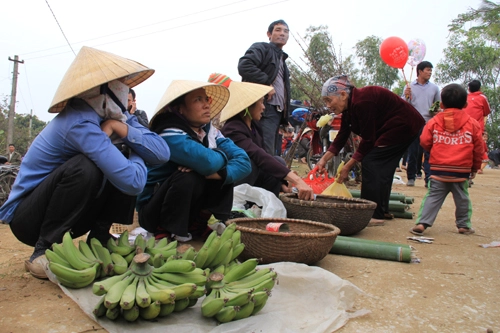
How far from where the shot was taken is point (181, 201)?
280 centimetres

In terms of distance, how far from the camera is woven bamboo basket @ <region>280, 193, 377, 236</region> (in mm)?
3520

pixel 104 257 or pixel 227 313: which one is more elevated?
pixel 104 257

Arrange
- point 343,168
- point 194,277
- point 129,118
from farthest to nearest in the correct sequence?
point 343,168, point 129,118, point 194,277

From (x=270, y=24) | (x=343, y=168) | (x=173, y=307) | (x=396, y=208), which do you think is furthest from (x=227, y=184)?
(x=270, y=24)

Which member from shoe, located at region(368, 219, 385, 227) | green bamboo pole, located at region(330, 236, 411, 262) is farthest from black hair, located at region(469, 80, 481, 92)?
green bamboo pole, located at region(330, 236, 411, 262)

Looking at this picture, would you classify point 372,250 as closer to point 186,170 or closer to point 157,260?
point 186,170

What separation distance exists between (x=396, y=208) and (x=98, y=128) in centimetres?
357

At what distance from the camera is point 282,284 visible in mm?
2254

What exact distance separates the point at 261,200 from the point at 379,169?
128cm

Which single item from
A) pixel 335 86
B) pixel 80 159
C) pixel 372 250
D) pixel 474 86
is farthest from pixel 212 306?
pixel 474 86

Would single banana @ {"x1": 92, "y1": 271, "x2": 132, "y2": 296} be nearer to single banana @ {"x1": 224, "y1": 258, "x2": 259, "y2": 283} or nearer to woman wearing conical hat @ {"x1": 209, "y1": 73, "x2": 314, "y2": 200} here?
single banana @ {"x1": 224, "y1": 258, "x2": 259, "y2": 283}

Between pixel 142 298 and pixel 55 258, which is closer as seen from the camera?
pixel 142 298

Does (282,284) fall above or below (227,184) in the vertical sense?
below

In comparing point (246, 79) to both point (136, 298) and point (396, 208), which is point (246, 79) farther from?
point (136, 298)
